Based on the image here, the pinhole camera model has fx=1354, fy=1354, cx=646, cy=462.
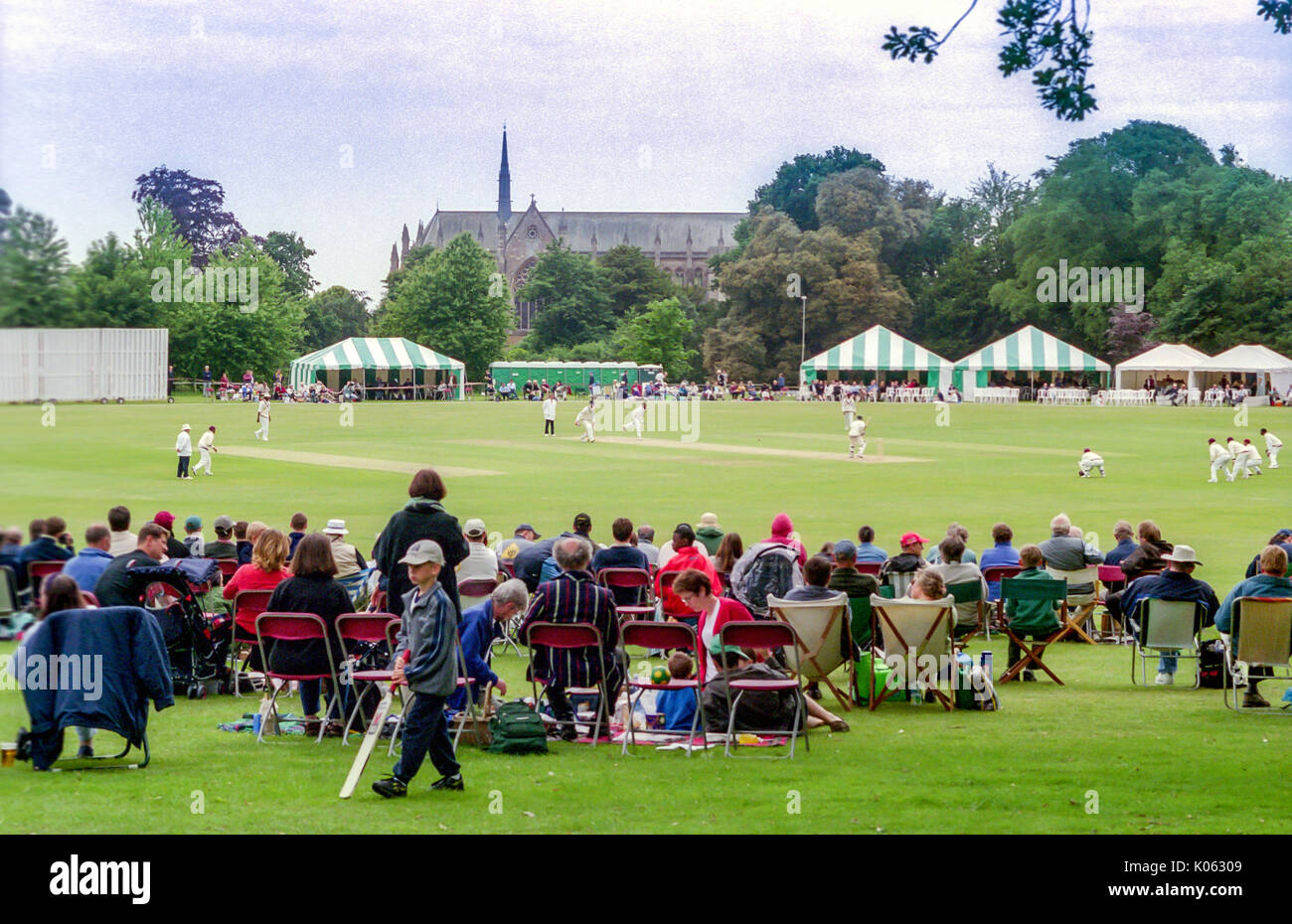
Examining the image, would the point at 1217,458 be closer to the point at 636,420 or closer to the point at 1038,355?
the point at 636,420

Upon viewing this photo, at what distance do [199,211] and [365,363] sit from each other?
25256 millimetres

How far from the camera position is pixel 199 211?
111ft

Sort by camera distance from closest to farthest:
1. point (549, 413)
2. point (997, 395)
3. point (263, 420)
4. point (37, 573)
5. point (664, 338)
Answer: point (37, 573)
point (263, 420)
point (549, 413)
point (997, 395)
point (664, 338)

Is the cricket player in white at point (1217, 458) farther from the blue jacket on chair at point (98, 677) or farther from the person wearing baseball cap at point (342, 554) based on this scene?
the blue jacket on chair at point (98, 677)

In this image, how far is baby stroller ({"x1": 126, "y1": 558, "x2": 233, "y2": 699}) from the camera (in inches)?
371

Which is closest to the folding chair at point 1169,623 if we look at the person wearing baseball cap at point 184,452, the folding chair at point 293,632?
the folding chair at point 293,632

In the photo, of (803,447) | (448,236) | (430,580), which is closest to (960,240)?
(803,447)

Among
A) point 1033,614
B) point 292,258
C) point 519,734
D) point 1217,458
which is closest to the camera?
point 519,734

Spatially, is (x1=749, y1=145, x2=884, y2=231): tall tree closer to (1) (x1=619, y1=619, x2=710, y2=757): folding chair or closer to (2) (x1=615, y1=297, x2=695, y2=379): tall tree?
(2) (x1=615, y1=297, x2=695, y2=379): tall tree

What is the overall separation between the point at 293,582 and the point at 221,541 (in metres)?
4.49

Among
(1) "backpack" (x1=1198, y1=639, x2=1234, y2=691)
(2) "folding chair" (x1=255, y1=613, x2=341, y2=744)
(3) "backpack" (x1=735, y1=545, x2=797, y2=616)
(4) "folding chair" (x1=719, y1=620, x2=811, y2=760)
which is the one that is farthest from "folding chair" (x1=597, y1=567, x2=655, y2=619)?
(1) "backpack" (x1=1198, y1=639, x2=1234, y2=691)

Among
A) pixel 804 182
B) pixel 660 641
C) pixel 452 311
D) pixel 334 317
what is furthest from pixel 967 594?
pixel 334 317

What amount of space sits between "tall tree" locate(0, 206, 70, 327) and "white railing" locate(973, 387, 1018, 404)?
200 ft
